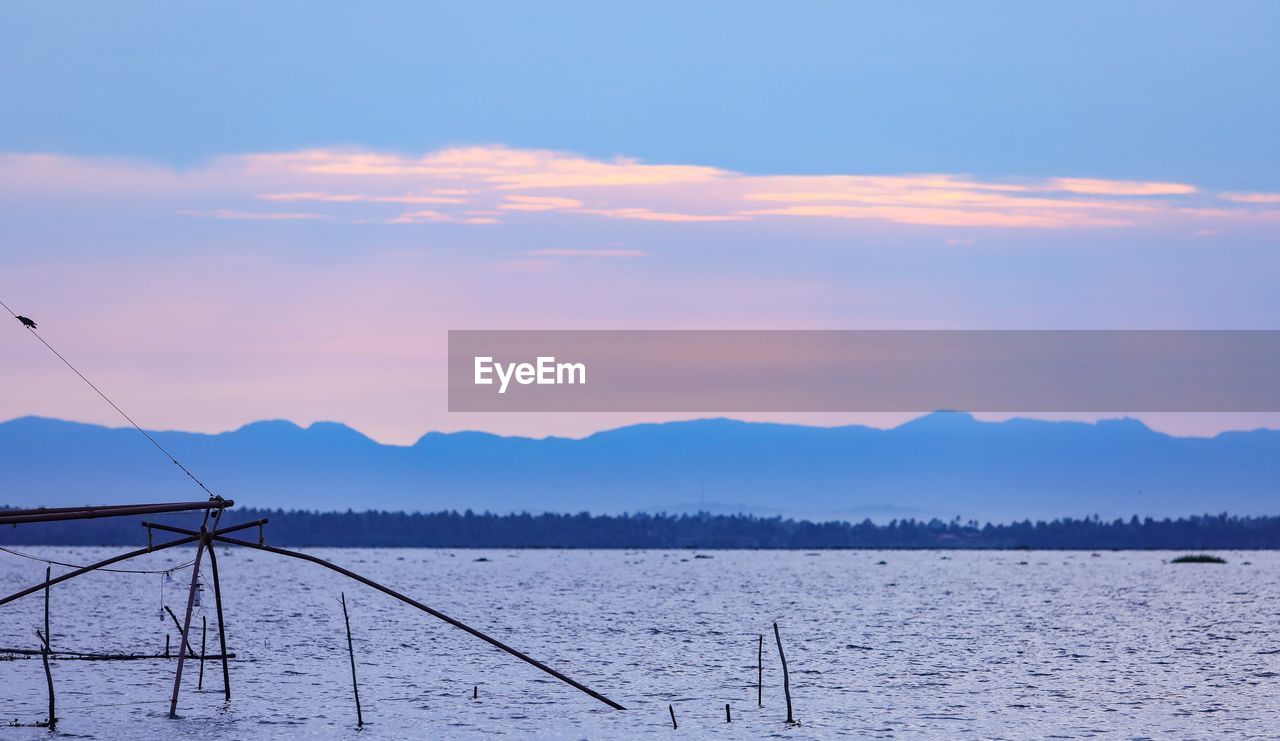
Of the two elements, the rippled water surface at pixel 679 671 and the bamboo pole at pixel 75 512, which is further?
the rippled water surface at pixel 679 671

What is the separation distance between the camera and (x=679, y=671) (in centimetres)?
5112

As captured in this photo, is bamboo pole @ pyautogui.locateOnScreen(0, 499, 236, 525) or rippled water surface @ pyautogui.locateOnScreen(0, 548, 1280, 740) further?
rippled water surface @ pyautogui.locateOnScreen(0, 548, 1280, 740)

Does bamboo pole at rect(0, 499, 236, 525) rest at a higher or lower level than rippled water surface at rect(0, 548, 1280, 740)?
higher

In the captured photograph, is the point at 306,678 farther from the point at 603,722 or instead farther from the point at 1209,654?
the point at 1209,654

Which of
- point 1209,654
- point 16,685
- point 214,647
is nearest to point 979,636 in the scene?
point 1209,654

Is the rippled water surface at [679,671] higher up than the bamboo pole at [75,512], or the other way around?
the bamboo pole at [75,512]

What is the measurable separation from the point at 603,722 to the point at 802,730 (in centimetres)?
504

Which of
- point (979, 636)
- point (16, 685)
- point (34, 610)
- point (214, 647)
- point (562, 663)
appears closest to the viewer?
point (16, 685)

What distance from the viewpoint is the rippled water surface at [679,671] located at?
121 ft

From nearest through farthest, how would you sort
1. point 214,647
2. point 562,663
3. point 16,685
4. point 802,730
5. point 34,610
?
point 802,730 < point 16,685 < point 562,663 < point 214,647 < point 34,610

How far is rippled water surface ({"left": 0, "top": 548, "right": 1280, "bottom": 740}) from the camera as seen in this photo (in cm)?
3691

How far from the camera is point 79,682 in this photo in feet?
143

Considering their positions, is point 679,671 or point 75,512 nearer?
point 75,512

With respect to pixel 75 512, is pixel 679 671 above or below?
below
